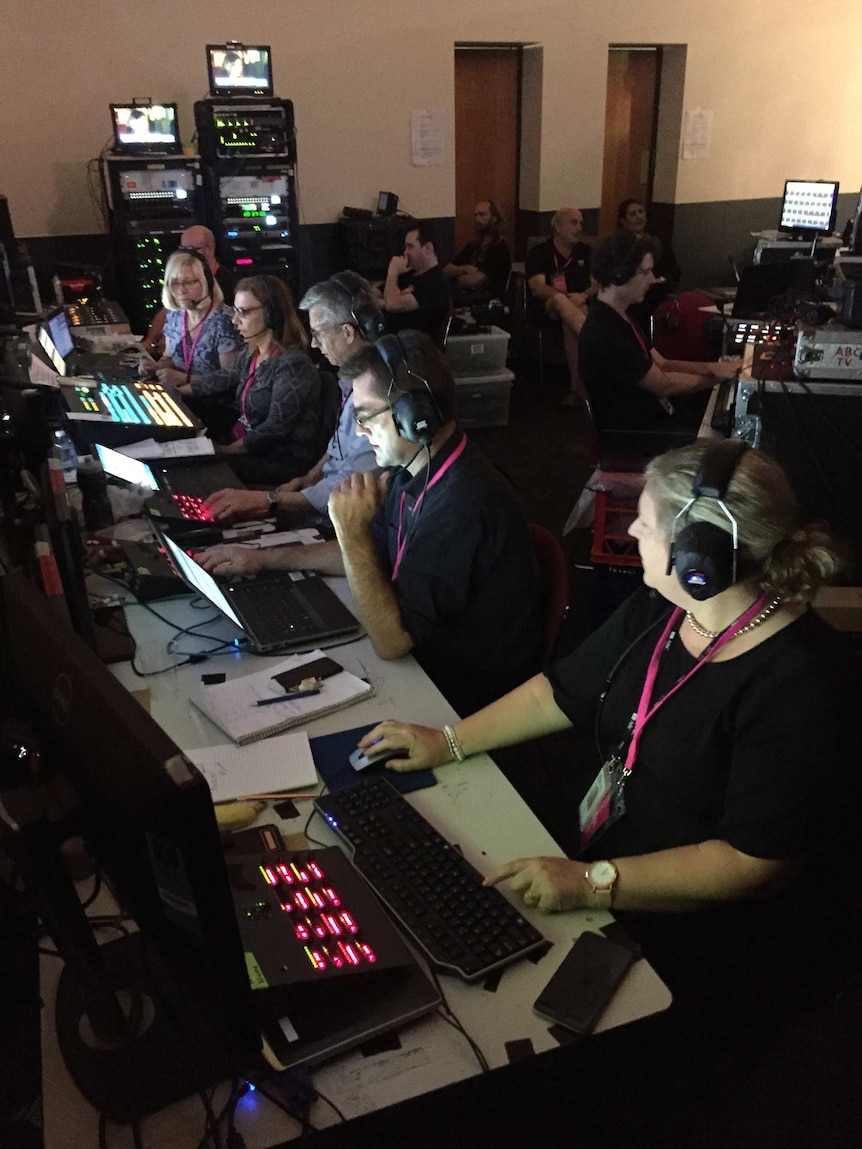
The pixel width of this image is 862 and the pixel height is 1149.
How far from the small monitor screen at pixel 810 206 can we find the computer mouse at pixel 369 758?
5947mm

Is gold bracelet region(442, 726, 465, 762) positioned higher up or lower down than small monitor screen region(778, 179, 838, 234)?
lower down

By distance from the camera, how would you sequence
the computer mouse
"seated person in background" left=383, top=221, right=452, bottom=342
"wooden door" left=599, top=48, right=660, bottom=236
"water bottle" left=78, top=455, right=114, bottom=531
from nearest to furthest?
the computer mouse < "water bottle" left=78, top=455, right=114, bottom=531 < "seated person in background" left=383, top=221, right=452, bottom=342 < "wooden door" left=599, top=48, right=660, bottom=236

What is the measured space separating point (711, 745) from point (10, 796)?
91 centimetres

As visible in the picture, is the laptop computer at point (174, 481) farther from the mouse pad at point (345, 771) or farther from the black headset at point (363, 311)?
the mouse pad at point (345, 771)

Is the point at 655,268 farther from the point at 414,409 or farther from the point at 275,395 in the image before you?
the point at 414,409

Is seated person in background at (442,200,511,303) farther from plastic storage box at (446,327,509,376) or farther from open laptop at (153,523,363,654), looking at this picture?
open laptop at (153,523,363,654)

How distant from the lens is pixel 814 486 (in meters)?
2.86

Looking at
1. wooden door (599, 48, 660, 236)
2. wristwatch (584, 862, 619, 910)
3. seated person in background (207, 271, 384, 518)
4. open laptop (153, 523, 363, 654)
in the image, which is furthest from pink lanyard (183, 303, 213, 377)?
wooden door (599, 48, 660, 236)

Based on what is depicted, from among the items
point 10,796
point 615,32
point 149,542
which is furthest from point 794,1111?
point 615,32

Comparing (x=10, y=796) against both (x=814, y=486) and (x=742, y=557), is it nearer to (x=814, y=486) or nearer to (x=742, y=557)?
(x=742, y=557)

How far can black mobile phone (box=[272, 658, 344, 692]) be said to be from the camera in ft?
5.64

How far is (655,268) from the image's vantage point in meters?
6.72

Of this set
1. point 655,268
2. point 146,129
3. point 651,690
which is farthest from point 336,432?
point 655,268

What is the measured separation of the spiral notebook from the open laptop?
0.42ft
